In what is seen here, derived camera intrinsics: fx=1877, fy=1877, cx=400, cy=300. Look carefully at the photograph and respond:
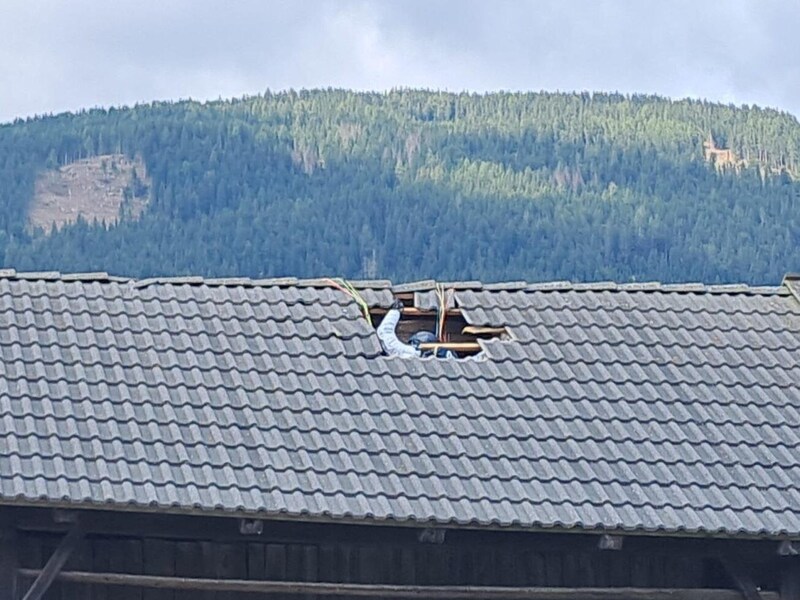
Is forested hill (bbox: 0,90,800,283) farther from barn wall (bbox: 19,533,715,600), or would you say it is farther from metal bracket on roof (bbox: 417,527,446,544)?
metal bracket on roof (bbox: 417,527,446,544)

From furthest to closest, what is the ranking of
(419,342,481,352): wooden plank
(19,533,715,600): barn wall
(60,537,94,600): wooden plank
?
(419,342,481,352): wooden plank → (19,533,715,600): barn wall → (60,537,94,600): wooden plank

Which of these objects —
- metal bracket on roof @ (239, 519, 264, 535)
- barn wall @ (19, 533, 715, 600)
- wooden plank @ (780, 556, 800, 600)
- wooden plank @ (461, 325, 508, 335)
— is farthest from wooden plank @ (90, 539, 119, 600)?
wooden plank @ (780, 556, 800, 600)

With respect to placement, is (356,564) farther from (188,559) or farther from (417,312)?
(417,312)

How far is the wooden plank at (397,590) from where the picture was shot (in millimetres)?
11088

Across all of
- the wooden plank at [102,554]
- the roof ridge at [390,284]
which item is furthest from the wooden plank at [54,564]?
the roof ridge at [390,284]

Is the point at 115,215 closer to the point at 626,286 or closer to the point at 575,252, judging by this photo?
the point at 575,252

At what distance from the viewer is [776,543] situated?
11344mm

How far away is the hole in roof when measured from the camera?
12977 mm

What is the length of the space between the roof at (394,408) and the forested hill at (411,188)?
65.0 m

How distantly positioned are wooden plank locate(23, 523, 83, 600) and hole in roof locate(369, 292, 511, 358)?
3.00 m

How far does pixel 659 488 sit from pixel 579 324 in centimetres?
222

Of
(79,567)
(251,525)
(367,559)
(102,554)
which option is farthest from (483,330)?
(79,567)

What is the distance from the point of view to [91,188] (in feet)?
382

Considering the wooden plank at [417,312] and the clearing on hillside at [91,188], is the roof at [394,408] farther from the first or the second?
the clearing on hillside at [91,188]
